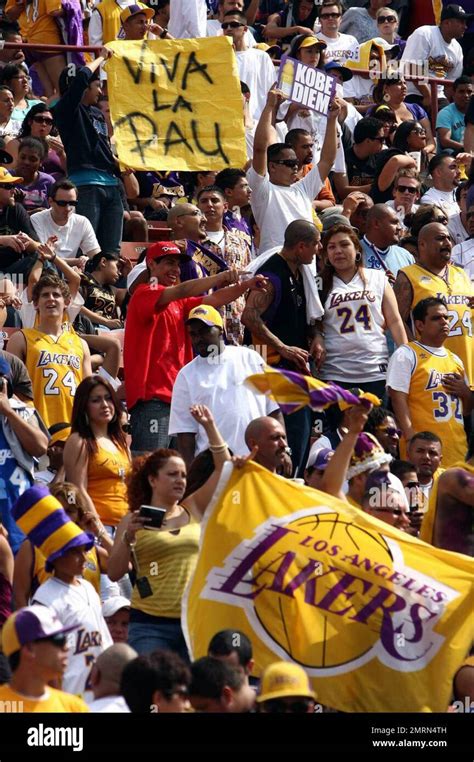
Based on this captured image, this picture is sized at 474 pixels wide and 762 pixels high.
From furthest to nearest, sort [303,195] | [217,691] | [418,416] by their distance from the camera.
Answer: [303,195]
[418,416]
[217,691]

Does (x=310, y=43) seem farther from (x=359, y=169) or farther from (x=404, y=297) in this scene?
(x=404, y=297)

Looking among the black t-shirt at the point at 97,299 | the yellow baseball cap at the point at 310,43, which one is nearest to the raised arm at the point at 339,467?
the black t-shirt at the point at 97,299

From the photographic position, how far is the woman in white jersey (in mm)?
11117

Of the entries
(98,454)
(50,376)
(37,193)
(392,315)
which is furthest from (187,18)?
(98,454)

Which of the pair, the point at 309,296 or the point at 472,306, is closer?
the point at 309,296

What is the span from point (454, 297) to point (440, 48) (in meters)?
6.86

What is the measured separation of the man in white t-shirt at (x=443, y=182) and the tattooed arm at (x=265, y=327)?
4219 millimetres

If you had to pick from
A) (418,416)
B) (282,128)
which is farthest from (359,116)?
(418,416)

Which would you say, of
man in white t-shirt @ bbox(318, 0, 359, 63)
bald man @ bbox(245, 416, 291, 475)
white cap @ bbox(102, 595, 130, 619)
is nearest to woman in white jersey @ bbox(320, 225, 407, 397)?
bald man @ bbox(245, 416, 291, 475)

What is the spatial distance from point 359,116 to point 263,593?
885 centimetres

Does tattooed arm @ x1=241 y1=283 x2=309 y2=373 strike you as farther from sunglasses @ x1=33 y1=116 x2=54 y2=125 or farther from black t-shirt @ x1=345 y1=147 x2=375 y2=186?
black t-shirt @ x1=345 y1=147 x2=375 y2=186

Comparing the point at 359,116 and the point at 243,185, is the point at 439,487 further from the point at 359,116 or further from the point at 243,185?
the point at 359,116

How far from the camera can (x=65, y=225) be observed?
1258 cm

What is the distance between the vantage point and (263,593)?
25.4ft
